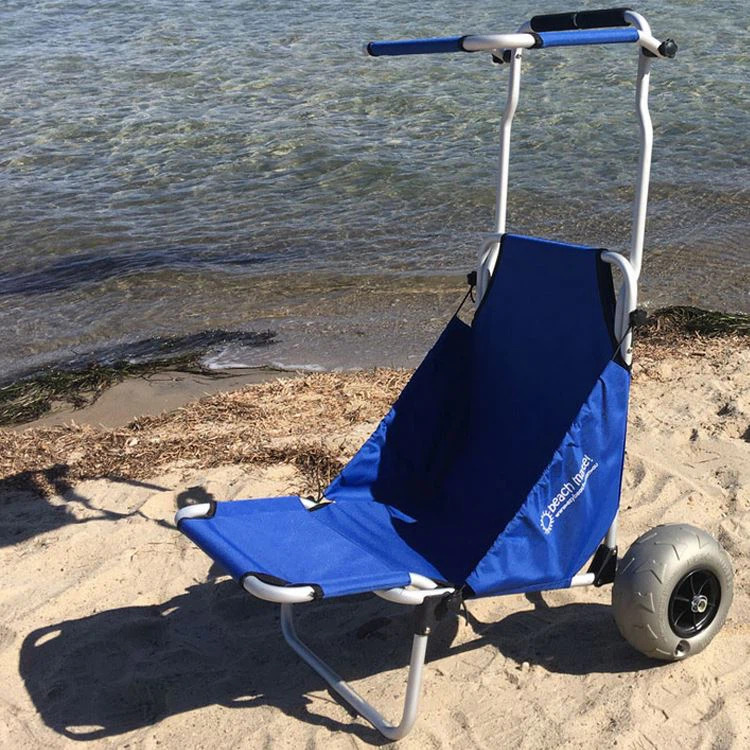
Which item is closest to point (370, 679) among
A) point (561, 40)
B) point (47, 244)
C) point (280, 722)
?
point (280, 722)

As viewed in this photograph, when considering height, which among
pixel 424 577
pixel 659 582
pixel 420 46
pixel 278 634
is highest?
pixel 420 46

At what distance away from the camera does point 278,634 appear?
3859mm

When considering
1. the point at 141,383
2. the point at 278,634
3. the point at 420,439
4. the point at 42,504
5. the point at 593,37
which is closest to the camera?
the point at 593,37

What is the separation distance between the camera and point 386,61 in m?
14.4

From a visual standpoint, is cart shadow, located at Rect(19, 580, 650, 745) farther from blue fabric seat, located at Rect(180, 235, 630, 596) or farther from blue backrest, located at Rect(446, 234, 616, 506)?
blue backrest, located at Rect(446, 234, 616, 506)

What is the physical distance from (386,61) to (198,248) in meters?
6.31

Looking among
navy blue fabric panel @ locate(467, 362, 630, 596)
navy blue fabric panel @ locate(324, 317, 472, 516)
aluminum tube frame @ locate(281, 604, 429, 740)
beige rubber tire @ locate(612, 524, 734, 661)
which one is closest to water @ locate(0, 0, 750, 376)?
navy blue fabric panel @ locate(324, 317, 472, 516)

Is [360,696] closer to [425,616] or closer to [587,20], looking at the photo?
[425,616]

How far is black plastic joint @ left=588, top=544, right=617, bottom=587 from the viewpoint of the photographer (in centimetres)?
365

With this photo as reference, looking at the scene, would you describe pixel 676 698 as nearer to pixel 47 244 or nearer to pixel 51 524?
pixel 51 524

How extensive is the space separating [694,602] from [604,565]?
31 cm

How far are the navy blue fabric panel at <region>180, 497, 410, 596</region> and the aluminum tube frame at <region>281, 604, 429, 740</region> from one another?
0.87 feet

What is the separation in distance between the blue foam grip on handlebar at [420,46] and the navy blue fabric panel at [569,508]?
3.84ft

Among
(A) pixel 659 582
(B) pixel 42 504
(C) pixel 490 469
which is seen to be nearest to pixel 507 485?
(C) pixel 490 469
